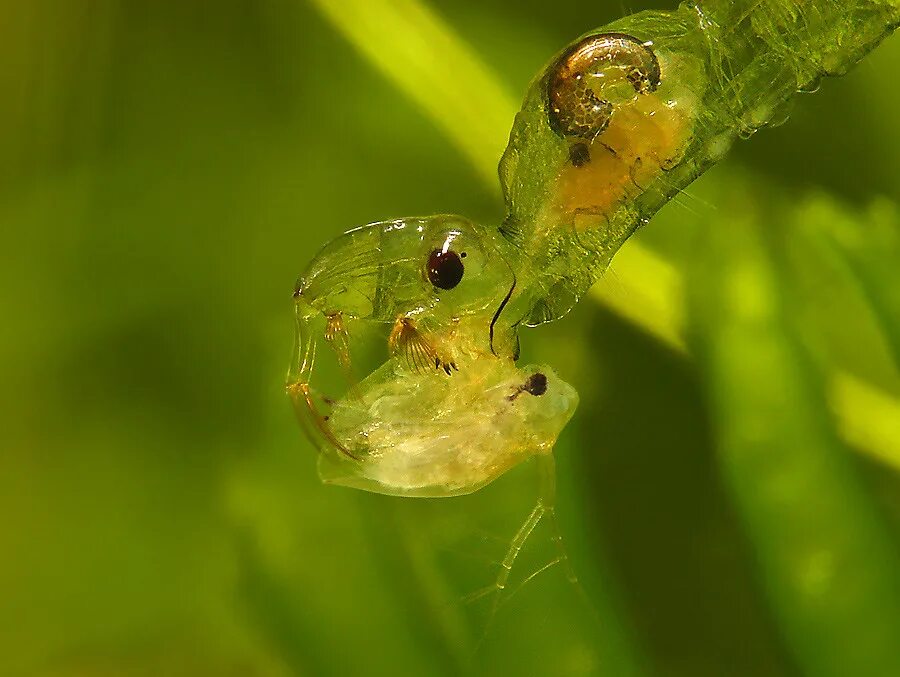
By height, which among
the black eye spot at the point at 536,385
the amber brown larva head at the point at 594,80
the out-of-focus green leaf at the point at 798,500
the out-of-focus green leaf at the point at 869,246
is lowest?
the out-of-focus green leaf at the point at 798,500

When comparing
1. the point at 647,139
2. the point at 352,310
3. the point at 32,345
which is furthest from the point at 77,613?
the point at 647,139

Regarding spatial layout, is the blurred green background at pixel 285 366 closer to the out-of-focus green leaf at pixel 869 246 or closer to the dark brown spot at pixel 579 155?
the out-of-focus green leaf at pixel 869 246

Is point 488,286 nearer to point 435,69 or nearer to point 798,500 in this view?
point 798,500

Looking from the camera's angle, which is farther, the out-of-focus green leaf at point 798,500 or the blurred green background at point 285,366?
the blurred green background at point 285,366

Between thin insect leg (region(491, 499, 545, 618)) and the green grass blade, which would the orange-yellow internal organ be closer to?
thin insect leg (region(491, 499, 545, 618))

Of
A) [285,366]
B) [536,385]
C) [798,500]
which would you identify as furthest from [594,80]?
[285,366]

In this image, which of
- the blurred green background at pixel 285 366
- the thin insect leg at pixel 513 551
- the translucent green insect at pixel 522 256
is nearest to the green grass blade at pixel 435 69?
the blurred green background at pixel 285 366
